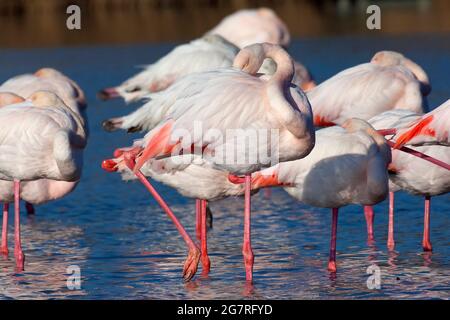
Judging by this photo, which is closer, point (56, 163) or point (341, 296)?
point (341, 296)

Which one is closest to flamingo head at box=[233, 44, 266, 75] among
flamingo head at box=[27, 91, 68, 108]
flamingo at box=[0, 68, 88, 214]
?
flamingo head at box=[27, 91, 68, 108]

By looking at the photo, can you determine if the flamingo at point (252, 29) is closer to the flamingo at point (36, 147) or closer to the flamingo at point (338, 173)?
the flamingo at point (36, 147)

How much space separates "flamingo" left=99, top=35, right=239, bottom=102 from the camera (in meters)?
9.83

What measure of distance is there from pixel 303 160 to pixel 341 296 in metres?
0.98

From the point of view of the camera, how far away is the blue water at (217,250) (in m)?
6.43

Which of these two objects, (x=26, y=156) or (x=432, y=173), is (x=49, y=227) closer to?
(x=26, y=156)

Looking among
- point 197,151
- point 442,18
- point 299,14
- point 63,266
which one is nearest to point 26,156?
point 63,266

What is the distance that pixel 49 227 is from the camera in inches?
332

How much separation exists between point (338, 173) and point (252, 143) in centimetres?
77

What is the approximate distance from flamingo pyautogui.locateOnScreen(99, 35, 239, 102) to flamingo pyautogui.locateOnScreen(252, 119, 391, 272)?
2779mm

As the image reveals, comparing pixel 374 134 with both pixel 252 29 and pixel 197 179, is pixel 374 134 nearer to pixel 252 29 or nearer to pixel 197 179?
pixel 197 179

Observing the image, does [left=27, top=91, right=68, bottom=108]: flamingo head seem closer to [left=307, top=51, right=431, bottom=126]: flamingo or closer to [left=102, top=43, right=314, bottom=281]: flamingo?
[left=102, top=43, right=314, bottom=281]: flamingo

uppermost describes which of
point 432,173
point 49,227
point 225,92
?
point 225,92

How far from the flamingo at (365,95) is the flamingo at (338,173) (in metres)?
1.52
